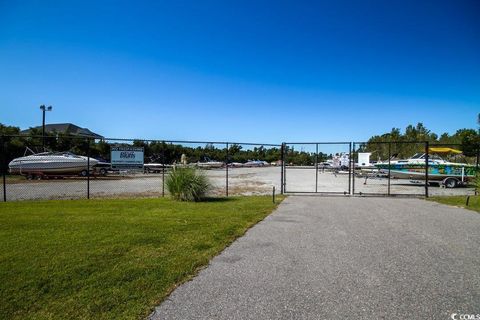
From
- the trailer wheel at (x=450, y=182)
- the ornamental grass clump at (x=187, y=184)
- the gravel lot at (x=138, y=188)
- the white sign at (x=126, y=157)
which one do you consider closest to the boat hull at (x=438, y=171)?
the trailer wheel at (x=450, y=182)

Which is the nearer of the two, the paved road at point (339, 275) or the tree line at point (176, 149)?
the paved road at point (339, 275)

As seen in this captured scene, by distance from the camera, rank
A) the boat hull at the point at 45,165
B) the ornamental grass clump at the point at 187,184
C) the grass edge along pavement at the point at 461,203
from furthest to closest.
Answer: the boat hull at the point at 45,165 → the ornamental grass clump at the point at 187,184 → the grass edge along pavement at the point at 461,203

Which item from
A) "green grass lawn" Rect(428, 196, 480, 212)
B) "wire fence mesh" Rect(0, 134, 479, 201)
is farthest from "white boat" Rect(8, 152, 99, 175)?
"green grass lawn" Rect(428, 196, 480, 212)

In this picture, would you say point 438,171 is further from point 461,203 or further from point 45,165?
point 45,165

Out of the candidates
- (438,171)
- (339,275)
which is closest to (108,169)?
(339,275)

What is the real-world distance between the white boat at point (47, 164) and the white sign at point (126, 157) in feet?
30.0

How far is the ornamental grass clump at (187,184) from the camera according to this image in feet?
36.7

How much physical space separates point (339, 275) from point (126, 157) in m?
10.6

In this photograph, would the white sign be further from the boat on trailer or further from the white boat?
the boat on trailer

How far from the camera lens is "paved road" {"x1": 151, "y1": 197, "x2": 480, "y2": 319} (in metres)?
3.32

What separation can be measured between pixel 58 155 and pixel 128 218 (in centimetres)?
1474

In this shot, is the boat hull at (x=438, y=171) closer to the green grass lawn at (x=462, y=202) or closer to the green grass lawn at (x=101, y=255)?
the green grass lawn at (x=462, y=202)

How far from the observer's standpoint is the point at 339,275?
4305mm

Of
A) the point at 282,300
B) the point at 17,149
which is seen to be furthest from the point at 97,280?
the point at 17,149
